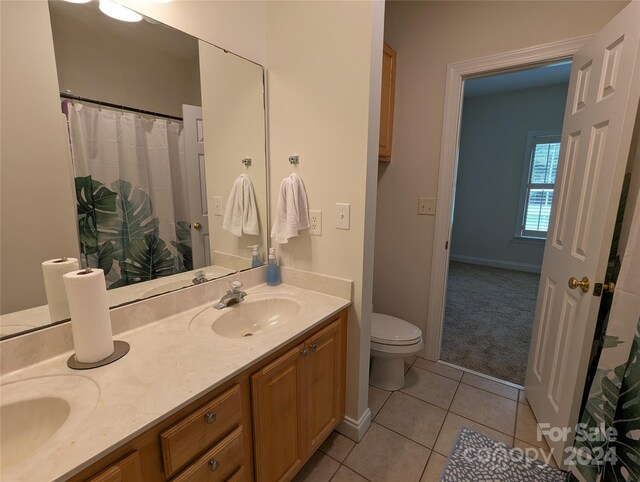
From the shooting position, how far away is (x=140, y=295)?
1.21 meters

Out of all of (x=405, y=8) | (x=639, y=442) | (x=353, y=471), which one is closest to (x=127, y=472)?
(x=353, y=471)

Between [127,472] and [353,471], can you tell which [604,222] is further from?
[127,472]

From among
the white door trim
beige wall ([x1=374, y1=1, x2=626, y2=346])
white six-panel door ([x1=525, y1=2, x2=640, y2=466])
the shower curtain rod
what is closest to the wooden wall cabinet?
beige wall ([x1=374, y1=1, x2=626, y2=346])

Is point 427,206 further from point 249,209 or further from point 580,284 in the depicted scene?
point 249,209

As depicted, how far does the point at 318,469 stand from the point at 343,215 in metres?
1.25

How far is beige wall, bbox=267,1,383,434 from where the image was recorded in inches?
53.0

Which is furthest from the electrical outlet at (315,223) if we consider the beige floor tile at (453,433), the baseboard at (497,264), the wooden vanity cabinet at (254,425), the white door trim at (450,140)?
the baseboard at (497,264)

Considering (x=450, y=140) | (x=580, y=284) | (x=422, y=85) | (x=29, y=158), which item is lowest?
(x=580, y=284)

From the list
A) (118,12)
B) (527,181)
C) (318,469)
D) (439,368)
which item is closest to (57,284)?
(118,12)

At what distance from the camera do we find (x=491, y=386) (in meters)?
2.08

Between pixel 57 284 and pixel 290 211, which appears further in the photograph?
pixel 290 211

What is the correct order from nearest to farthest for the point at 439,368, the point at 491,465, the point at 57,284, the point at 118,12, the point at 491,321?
the point at 57,284 → the point at 118,12 → the point at 491,465 → the point at 439,368 → the point at 491,321

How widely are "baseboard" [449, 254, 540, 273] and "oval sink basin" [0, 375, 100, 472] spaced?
17.0 ft

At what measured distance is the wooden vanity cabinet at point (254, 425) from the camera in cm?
76
